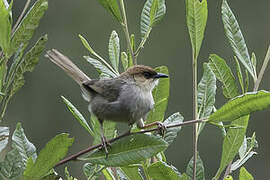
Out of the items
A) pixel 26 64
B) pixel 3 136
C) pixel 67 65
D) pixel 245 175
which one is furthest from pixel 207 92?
pixel 67 65

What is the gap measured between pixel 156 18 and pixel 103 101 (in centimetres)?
91

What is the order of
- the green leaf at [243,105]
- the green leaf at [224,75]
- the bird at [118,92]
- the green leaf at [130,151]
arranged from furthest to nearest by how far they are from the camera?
the bird at [118,92]
the green leaf at [224,75]
the green leaf at [130,151]
the green leaf at [243,105]

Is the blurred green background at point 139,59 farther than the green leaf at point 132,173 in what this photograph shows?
Yes

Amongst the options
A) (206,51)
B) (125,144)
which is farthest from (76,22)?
(125,144)

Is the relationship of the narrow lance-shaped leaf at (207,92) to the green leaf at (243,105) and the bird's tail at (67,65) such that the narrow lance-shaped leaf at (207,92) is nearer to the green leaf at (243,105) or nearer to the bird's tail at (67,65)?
the green leaf at (243,105)

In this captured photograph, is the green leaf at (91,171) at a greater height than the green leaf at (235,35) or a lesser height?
lesser

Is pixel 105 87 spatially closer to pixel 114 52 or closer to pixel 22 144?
pixel 114 52

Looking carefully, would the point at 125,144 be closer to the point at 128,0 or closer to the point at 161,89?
the point at 161,89

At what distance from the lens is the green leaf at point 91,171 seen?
2.41 meters

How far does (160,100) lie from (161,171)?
1.85 ft

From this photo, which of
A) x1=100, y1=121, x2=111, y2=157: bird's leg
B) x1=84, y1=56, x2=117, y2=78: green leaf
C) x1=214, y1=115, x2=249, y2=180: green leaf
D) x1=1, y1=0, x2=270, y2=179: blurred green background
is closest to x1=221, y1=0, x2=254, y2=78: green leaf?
x1=214, y1=115, x2=249, y2=180: green leaf

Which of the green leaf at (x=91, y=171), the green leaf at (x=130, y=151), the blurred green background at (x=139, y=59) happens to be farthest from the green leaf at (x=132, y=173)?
the blurred green background at (x=139, y=59)

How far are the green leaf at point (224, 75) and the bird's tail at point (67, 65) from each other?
1.13 m

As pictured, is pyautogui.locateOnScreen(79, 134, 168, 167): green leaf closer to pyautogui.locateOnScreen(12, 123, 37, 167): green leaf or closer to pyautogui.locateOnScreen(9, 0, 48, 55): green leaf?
pyautogui.locateOnScreen(12, 123, 37, 167): green leaf
